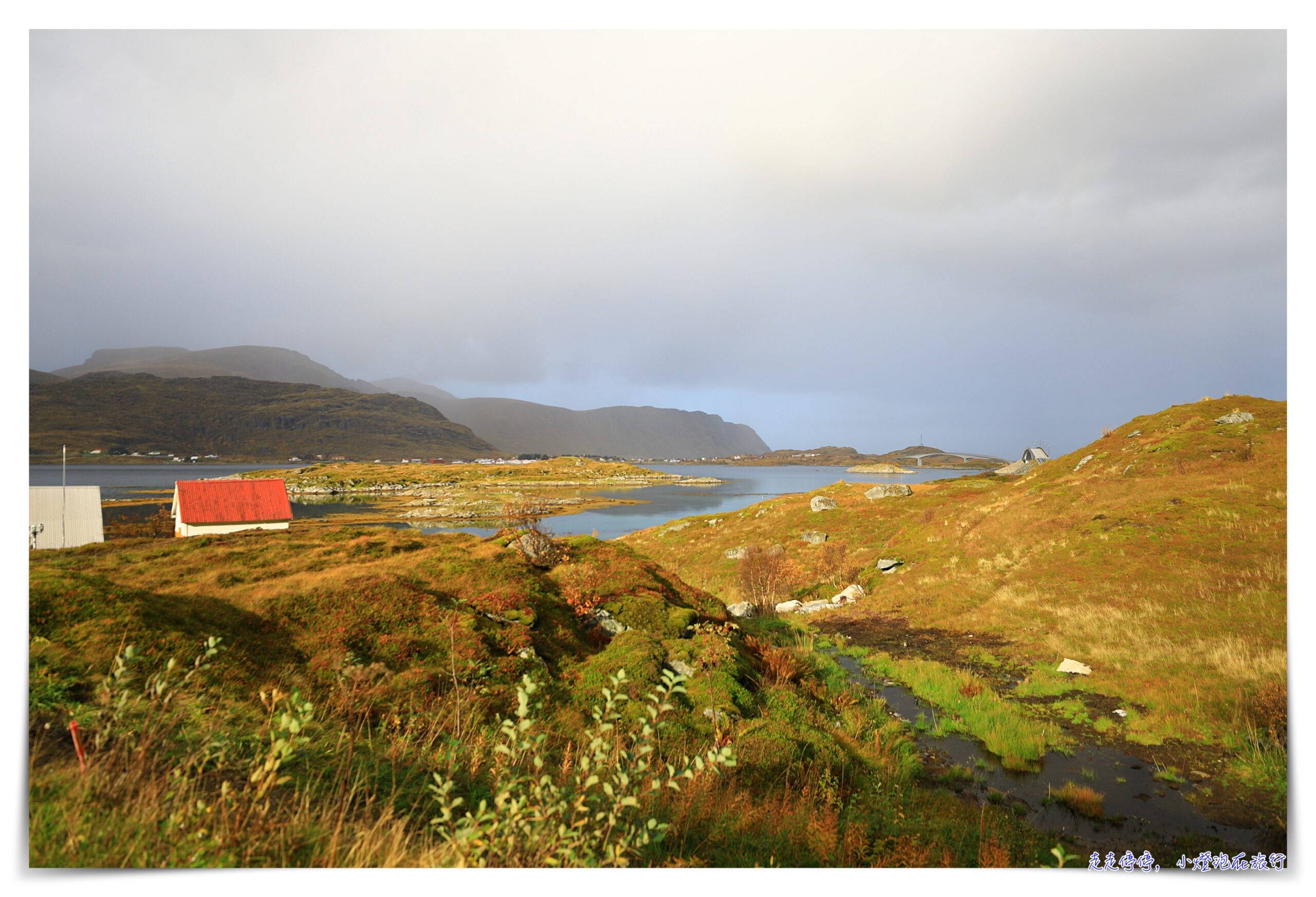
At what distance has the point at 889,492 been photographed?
40.2m

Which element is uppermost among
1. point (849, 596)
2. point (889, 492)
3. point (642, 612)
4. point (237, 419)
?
point (237, 419)

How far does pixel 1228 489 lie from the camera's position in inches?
557

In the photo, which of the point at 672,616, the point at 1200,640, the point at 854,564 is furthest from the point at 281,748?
the point at 854,564

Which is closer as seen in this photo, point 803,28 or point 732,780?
point 732,780

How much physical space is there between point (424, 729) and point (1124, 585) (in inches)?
619

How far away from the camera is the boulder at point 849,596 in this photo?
2058 cm

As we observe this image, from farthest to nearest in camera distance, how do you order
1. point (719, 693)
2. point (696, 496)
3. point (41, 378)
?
1. point (696, 496)
2. point (719, 693)
3. point (41, 378)

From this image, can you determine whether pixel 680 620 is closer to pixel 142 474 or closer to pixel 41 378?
pixel 41 378

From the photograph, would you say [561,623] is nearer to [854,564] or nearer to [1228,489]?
[1228,489]

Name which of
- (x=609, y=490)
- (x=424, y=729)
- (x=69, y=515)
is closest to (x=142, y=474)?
(x=69, y=515)

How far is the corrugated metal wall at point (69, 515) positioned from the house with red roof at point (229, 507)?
1.18 metres

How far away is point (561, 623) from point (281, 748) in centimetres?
617

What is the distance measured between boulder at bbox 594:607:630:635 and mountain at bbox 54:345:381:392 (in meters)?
9.39

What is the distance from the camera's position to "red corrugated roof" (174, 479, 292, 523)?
10.1 meters
